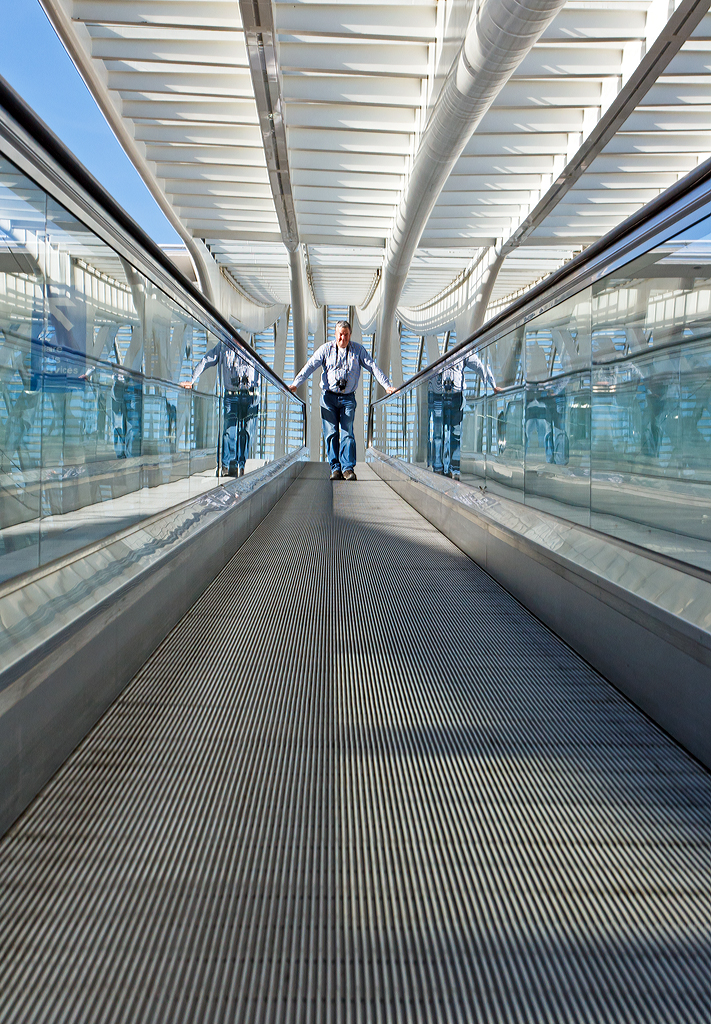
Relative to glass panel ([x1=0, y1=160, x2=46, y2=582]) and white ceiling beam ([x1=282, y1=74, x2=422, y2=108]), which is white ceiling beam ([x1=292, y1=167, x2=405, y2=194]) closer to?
white ceiling beam ([x1=282, y1=74, x2=422, y2=108])

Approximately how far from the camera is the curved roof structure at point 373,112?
34.4 ft

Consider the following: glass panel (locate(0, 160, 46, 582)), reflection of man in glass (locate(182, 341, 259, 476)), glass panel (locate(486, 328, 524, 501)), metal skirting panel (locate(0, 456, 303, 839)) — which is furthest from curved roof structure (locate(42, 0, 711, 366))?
glass panel (locate(0, 160, 46, 582))

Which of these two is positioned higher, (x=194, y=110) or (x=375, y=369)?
(x=194, y=110)

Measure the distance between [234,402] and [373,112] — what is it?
32.5ft

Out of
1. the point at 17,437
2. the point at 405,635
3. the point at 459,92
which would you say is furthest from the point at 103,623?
the point at 459,92

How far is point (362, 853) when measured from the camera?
1.61 meters

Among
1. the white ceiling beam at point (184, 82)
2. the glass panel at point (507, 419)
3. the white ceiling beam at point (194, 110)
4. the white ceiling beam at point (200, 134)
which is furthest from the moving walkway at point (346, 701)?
the white ceiling beam at point (200, 134)

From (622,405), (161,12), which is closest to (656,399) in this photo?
(622,405)

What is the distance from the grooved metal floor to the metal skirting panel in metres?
0.08

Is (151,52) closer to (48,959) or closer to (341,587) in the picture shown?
(341,587)

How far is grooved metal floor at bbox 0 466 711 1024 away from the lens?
1.25m

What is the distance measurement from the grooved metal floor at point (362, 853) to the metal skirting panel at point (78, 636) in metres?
0.08

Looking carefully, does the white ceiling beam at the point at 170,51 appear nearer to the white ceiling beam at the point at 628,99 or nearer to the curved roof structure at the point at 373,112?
the curved roof structure at the point at 373,112

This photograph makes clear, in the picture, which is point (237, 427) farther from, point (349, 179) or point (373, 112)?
point (349, 179)
